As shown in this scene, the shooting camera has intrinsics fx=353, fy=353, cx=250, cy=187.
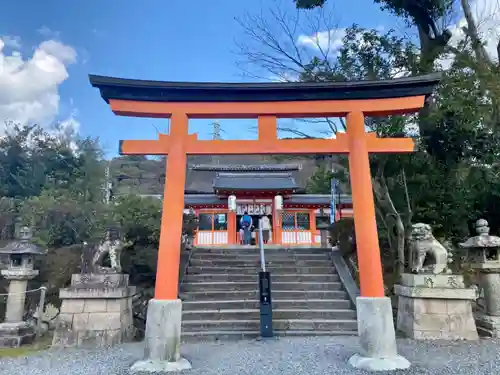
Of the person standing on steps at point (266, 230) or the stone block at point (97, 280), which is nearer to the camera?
the stone block at point (97, 280)

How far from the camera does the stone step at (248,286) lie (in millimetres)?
8539

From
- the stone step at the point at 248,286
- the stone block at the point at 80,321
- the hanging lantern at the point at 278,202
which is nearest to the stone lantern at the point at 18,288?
the stone block at the point at 80,321

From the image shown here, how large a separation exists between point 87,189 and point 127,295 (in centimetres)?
939

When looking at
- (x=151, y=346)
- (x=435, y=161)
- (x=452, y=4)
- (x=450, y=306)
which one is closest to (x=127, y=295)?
(x=151, y=346)

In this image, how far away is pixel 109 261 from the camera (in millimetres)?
7027

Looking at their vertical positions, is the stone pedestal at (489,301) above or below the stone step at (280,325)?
above

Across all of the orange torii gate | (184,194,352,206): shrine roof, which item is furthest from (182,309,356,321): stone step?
(184,194,352,206): shrine roof

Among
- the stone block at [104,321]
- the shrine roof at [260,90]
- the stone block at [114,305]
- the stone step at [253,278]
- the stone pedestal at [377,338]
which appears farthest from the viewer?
the stone step at [253,278]

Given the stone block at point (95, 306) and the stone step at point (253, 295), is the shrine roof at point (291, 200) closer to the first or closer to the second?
the stone step at point (253, 295)

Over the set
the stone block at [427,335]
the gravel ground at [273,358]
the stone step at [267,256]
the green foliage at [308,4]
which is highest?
the green foliage at [308,4]

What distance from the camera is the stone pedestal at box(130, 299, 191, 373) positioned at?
178 inches

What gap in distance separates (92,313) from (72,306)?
1.24 feet

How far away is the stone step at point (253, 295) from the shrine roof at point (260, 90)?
477cm

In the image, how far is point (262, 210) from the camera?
62.7 ft
